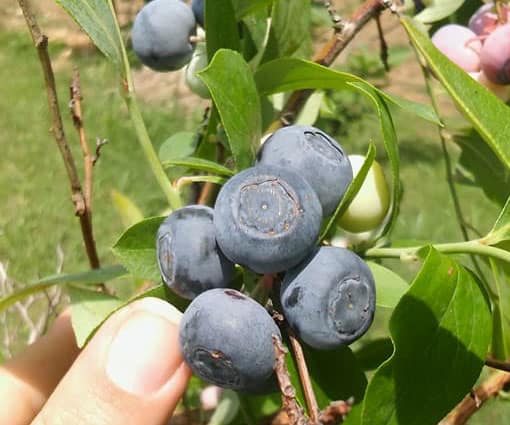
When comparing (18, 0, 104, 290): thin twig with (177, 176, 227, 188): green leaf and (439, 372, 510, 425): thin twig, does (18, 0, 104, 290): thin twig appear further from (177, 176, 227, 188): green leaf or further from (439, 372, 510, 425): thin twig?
(439, 372, 510, 425): thin twig

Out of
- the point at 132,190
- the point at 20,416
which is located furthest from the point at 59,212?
the point at 20,416

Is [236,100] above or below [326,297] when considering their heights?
above

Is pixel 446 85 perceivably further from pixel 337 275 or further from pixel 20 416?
pixel 20 416

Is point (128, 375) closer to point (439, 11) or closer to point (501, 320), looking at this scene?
point (501, 320)

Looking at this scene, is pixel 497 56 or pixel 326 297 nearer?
pixel 326 297

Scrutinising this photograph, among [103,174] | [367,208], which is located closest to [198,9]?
[367,208]

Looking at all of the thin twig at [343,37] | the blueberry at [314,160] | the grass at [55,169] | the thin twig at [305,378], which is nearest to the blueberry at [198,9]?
the thin twig at [343,37]

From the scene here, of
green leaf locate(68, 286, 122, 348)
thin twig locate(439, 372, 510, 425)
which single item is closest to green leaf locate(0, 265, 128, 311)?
green leaf locate(68, 286, 122, 348)
